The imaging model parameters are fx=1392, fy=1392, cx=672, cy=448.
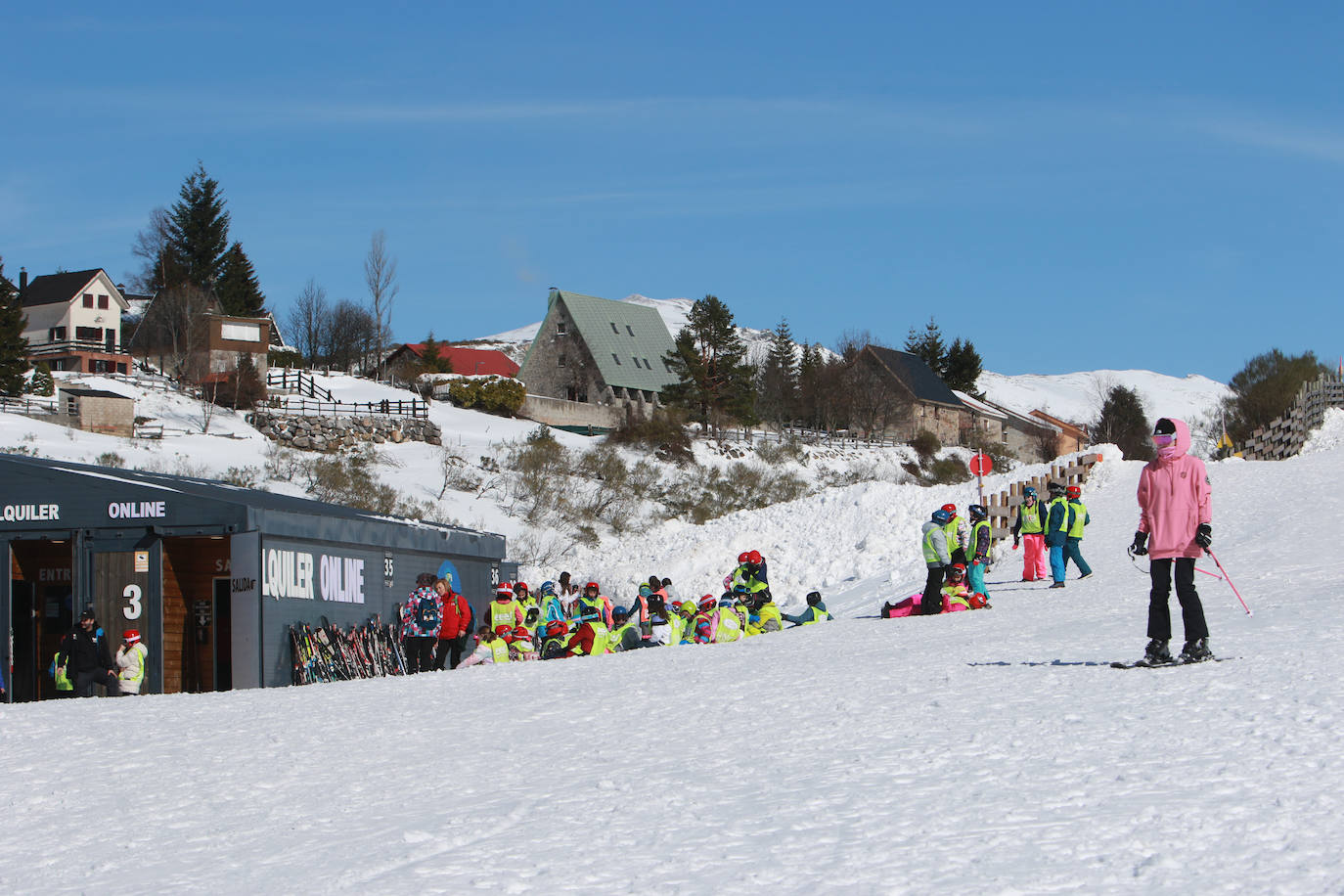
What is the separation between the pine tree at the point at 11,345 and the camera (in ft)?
176

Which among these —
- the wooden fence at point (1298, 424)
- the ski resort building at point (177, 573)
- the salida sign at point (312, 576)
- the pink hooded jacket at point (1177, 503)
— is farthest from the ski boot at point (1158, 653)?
the wooden fence at point (1298, 424)

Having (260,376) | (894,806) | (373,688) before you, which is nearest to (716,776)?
(894,806)

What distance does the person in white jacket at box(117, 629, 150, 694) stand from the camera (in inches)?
609

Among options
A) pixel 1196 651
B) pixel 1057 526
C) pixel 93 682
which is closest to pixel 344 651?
pixel 93 682

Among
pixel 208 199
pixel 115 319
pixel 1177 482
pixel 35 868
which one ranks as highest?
pixel 208 199

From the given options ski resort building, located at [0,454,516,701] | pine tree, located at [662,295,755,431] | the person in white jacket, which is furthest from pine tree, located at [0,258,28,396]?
the person in white jacket

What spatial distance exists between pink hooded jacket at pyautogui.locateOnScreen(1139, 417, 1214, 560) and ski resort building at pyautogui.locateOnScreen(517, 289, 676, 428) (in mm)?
62889

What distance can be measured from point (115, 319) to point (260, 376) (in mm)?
22975

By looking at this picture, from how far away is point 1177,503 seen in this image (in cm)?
967

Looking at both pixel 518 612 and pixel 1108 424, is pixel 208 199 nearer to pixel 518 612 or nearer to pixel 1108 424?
pixel 1108 424

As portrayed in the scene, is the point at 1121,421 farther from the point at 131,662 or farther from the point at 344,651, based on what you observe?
the point at 131,662

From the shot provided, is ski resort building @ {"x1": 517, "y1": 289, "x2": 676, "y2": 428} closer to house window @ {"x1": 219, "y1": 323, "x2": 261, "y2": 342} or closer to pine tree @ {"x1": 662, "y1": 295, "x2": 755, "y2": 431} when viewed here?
pine tree @ {"x1": 662, "y1": 295, "x2": 755, "y2": 431}

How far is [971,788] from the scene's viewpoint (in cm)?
659

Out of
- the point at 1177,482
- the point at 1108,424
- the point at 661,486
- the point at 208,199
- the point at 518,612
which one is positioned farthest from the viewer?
the point at 1108,424
